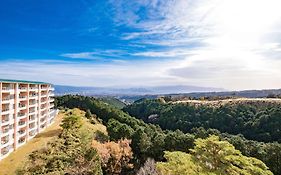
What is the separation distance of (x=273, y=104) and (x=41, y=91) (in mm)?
63218

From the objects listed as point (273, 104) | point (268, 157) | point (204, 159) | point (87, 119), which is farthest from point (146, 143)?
point (273, 104)

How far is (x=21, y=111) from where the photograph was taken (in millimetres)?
54906

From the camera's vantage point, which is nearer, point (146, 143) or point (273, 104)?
point (146, 143)

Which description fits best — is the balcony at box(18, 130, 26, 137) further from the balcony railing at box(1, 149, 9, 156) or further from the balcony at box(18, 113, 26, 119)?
the balcony railing at box(1, 149, 9, 156)

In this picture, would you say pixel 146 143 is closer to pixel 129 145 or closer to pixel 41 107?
pixel 129 145

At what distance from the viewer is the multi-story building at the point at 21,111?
4575 centimetres

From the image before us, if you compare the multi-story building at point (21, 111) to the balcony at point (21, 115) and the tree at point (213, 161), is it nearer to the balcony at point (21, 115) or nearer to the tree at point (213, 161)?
the balcony at point (21, 115)

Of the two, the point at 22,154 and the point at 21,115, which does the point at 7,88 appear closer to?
the point at 21,115

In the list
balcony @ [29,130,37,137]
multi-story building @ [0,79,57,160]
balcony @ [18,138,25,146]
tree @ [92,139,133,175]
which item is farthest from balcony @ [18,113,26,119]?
tree @ [92,139,133,175]

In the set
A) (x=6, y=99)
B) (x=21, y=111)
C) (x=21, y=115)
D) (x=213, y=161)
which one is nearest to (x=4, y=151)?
(x=6, y=99)

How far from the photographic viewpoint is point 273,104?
85438 mm

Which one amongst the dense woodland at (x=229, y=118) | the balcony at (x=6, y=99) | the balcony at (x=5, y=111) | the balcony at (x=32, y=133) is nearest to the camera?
the balcony at (x=5, y=111)

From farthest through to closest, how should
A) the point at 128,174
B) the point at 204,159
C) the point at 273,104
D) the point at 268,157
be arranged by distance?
the point at 273,104, the point at 128,174, the point at 268,157, the point at 204,159

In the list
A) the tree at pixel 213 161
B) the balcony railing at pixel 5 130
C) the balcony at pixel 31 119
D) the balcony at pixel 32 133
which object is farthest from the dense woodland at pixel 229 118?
the tree at pixel 213 161
